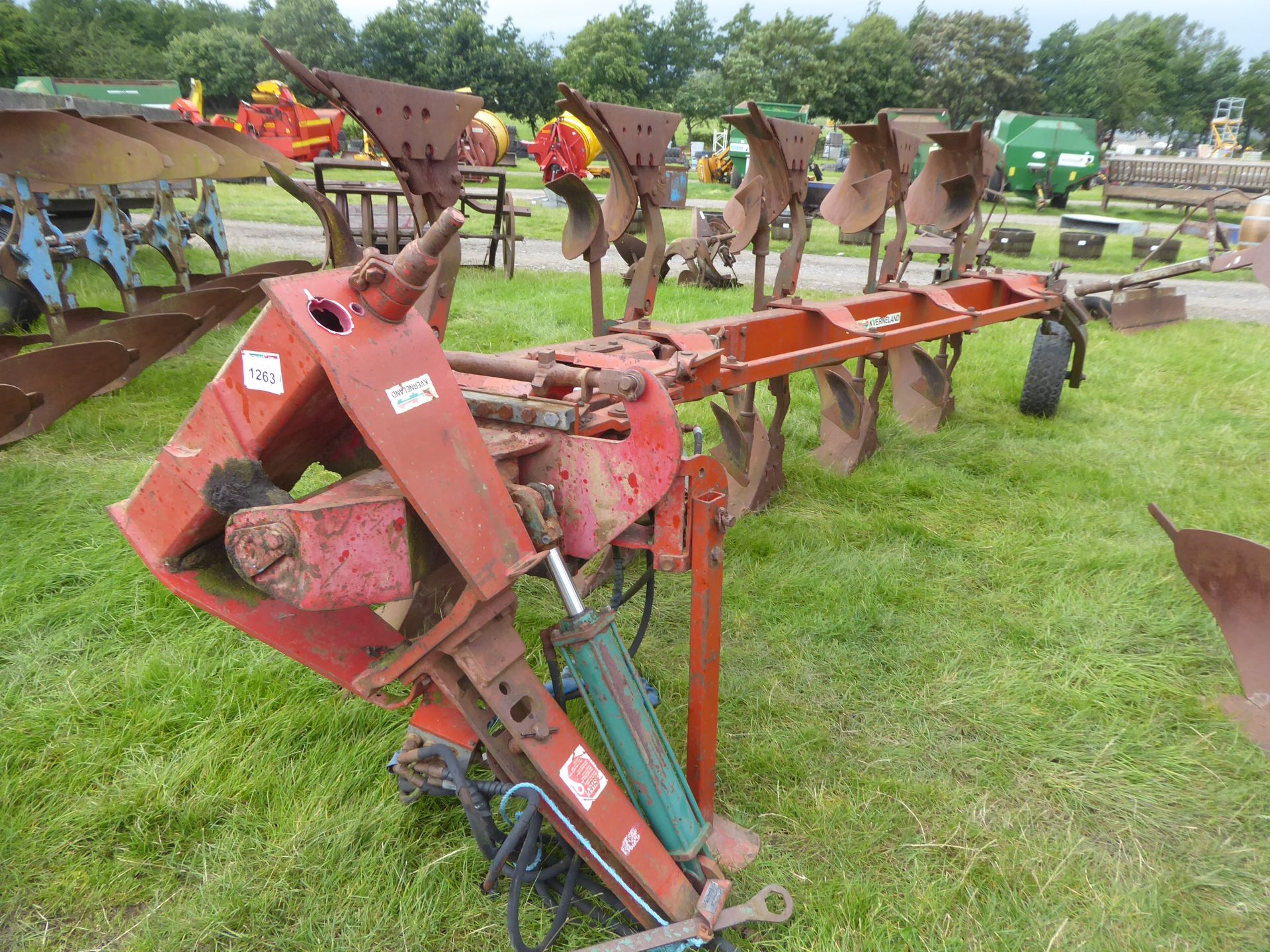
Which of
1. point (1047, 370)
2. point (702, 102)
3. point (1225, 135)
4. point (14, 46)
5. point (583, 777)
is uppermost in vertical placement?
point (14, 46)

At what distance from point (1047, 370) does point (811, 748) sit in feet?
13.0

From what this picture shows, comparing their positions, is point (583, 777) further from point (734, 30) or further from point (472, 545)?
point (734, 30)

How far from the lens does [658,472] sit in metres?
1.75

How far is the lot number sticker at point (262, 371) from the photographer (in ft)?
4.71

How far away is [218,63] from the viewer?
43906 millimetres

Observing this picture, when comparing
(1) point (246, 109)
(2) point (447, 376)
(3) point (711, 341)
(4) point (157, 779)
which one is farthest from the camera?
(1) point (246, 109)

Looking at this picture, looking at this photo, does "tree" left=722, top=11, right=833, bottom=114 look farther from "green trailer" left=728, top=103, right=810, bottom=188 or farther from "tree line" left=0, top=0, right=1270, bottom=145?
"green trailer" left=728, top=103, right=810, bottom=188

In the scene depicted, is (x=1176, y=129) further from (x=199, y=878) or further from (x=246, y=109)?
(x=199, y=878)

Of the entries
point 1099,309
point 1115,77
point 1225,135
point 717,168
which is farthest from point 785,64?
point 1099,309

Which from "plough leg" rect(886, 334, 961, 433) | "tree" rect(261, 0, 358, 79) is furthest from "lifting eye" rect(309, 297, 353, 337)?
"tree" rect(261, 0, 358, 79)

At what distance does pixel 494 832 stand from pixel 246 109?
22.5m

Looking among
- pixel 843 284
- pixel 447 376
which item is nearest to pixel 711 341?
pixel 447 376

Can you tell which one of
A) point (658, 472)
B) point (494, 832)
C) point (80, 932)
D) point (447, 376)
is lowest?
point (80, 932)

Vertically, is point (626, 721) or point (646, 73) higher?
point (646, 73)
